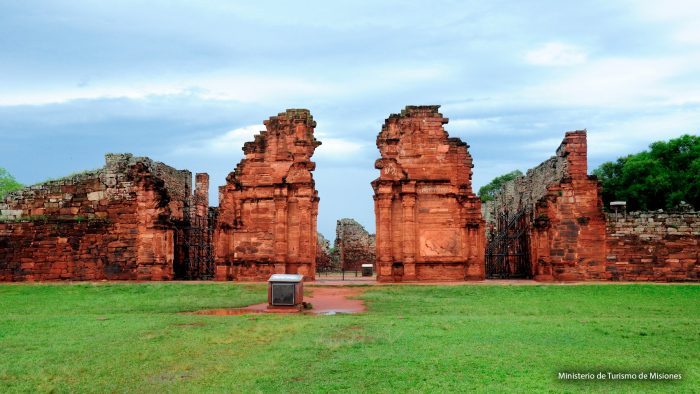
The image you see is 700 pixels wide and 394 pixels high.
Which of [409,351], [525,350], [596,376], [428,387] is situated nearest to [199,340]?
[409,351]

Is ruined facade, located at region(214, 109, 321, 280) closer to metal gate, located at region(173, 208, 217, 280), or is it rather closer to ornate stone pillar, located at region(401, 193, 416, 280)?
metal gate, located at region(173, 208, 217, 280)

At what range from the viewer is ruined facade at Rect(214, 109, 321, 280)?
2366 cm

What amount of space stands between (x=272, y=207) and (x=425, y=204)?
583 centimetres

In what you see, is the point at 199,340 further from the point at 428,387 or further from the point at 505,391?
the point at 505,391

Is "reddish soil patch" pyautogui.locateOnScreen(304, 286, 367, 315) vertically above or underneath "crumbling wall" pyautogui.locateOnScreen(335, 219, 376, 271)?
underneath

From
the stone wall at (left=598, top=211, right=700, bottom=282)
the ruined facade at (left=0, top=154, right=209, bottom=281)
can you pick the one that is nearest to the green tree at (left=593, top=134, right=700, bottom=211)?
the stone wall at (left=598, top=211, right=700, bottom=282)

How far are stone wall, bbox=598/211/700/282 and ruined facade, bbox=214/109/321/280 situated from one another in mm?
11148

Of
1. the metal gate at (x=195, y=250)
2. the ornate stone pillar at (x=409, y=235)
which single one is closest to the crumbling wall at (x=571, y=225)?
the ornate stone pillar at (x=409, y=235)

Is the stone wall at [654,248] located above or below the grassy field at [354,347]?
above

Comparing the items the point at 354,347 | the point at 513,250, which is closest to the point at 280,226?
the point at 513,250

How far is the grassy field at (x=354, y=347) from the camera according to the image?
24.2ft

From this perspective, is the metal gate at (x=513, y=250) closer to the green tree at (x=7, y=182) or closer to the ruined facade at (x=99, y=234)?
the ruined facade at (x=99, y=234)

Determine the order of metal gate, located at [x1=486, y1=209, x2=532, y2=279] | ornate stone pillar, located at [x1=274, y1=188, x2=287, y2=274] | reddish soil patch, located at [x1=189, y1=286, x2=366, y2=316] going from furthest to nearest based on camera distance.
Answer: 1. metal gate, located at [x1=486, y1=209, x2=532, y2=279]
2. ornate stone pillar, located at [x1=274, y1=188, x2=287, y2=274]
3. reddish soil patch, located at [x1=189, y1=286, x2=366, y2=316]

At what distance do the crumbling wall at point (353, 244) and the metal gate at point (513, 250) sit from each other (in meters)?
9.95
